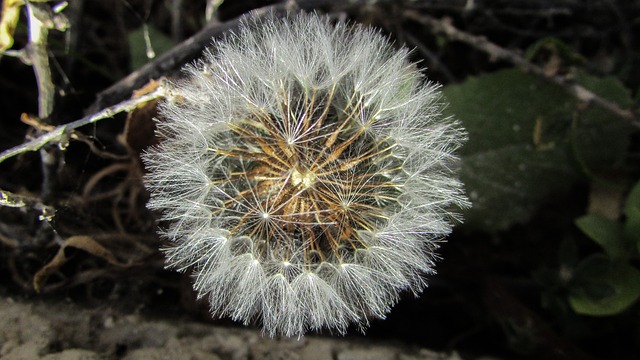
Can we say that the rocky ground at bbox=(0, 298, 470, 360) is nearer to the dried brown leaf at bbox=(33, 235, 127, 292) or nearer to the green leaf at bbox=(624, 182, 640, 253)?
the dried brown leaf at bbox=(33, 235, 127, 292)

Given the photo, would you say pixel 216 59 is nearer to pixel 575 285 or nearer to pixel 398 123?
pixel 398 123

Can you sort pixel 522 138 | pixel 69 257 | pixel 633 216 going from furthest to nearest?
pixel 522 138 < pixel 633 216 < pixel 69 257

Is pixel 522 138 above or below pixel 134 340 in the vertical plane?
above

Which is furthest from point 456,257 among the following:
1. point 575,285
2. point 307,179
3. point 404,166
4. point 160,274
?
point 160,274

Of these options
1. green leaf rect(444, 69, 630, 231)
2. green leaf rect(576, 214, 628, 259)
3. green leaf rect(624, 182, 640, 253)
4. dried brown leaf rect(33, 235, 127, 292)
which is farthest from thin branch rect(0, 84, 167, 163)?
green leaf rect(624, 182, 640, 253)

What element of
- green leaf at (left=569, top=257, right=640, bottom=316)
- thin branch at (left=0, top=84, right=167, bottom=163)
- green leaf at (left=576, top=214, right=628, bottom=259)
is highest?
thin branch at (left=0, top=84, right=167, bottom=163)

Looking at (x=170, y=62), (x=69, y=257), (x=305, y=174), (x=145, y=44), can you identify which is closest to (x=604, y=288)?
(x=305, y=174)

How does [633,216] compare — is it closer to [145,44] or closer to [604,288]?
[604,288]
